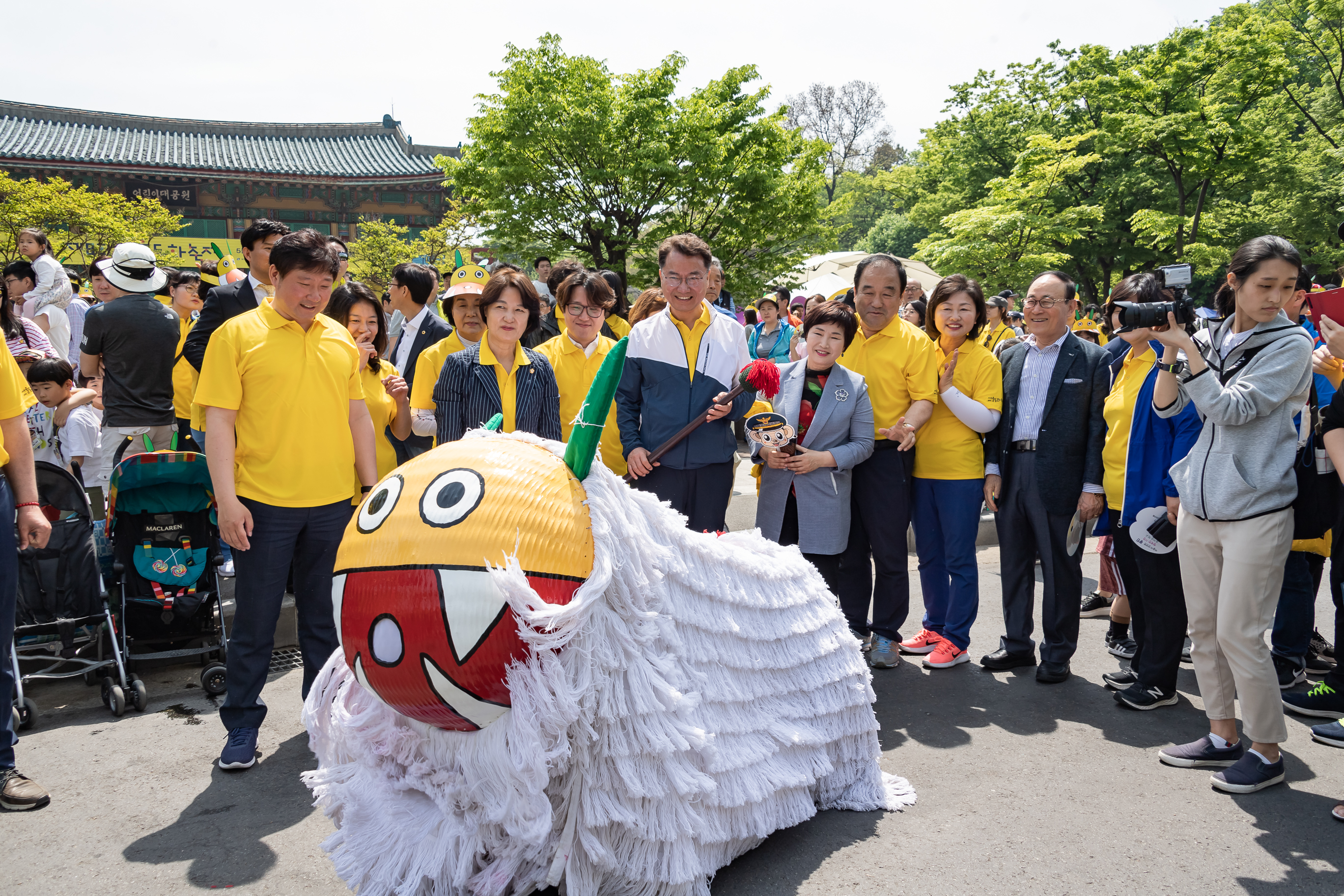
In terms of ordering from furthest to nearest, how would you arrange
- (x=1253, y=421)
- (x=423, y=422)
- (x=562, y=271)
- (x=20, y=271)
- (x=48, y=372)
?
(x=20, y=271) < (x=562, y=271) < (x=48, y=372) < (x=423, y=422) < (x=1253, y=421)

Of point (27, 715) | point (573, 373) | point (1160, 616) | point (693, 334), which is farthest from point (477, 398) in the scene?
point (1160, 616)

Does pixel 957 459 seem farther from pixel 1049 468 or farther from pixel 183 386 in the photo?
pixel 183 386

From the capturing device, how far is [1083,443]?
460cm

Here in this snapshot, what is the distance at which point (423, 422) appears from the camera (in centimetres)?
456

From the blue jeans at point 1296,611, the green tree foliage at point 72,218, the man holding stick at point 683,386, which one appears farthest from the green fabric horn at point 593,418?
the green tree foliage at point 72,218

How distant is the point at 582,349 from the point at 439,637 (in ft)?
9.28

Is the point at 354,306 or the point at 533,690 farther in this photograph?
the point at 354,306

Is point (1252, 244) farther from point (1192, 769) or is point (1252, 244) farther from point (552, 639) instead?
point (552, 639)

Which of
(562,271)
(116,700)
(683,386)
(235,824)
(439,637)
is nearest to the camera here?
(439,637)

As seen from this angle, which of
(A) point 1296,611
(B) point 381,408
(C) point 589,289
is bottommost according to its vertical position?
(A) point 1296,611

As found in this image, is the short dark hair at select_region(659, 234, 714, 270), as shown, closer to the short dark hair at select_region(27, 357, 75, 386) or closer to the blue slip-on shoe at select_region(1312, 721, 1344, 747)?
the blue slip-on shoe at select_region(1312, 721, 1344, 747)

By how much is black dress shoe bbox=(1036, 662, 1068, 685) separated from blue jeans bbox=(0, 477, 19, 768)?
463 cm

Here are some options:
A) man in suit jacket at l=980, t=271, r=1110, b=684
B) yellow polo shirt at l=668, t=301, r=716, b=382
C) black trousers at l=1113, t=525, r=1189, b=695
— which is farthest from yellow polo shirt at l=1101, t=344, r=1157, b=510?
yellow polo shirt at l=668, t=301, r=716, b=382

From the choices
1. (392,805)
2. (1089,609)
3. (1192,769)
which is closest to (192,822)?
(392,805)
